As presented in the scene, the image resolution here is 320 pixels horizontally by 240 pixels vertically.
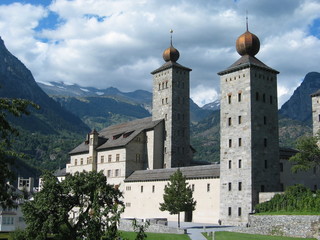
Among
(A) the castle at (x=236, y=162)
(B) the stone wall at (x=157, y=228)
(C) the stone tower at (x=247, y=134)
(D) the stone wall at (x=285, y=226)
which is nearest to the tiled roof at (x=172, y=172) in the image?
(A) the castle at (x=236, y=162)

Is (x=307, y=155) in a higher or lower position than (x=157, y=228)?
higher

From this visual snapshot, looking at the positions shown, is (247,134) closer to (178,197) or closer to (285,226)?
(178,197)

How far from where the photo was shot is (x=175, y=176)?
172 feet

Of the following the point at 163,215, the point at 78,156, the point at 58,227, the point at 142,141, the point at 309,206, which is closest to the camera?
the point at 58,227

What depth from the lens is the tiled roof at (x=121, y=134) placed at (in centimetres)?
A: 7496

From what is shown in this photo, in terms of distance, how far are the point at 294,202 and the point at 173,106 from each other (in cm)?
3305

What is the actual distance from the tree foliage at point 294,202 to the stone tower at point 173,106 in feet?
85.9

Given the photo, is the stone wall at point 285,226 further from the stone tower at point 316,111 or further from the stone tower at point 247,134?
the stone tower at point 316,111

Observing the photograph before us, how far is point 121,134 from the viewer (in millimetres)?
79312

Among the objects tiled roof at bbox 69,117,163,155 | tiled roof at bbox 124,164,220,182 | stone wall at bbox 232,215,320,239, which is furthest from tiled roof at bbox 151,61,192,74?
stone wall at bbox 232,215,320,239

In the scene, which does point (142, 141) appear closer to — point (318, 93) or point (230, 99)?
point (230, 99)

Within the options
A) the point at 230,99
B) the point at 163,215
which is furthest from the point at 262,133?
the point at 163,215

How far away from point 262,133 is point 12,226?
3416cm

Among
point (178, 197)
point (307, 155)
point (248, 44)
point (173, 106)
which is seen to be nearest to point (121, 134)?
point (173, 106)
